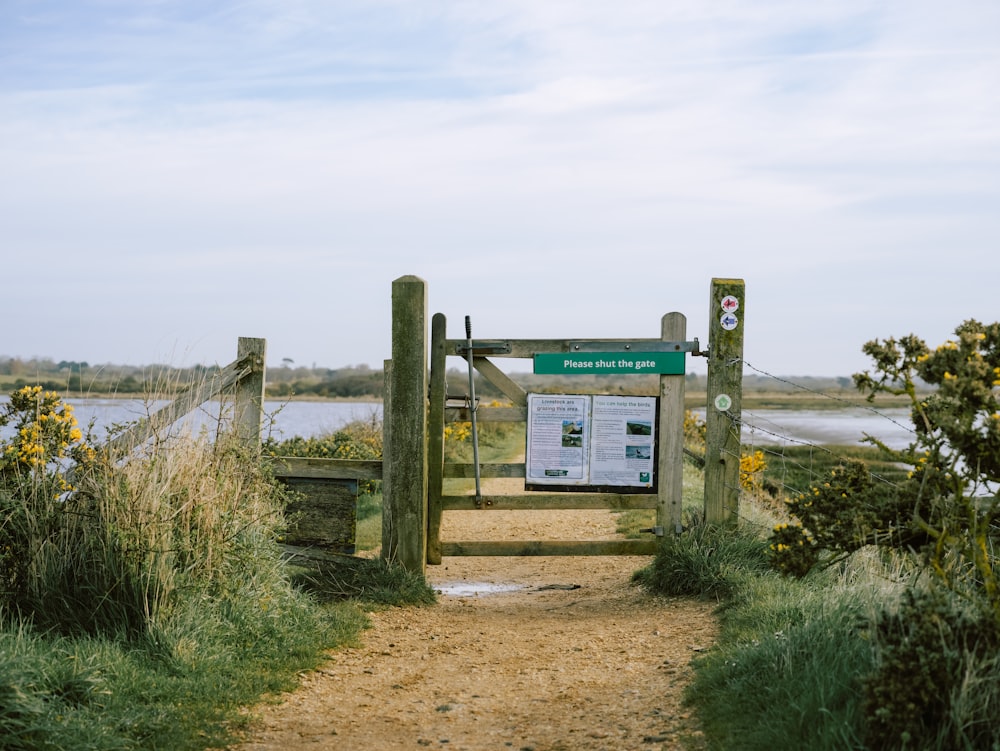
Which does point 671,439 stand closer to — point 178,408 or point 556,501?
point 556,501

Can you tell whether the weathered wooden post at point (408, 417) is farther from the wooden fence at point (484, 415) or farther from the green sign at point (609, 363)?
the green sign at point (609, 363)

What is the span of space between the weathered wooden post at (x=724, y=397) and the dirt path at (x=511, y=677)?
131cm

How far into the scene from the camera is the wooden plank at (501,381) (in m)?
9.55

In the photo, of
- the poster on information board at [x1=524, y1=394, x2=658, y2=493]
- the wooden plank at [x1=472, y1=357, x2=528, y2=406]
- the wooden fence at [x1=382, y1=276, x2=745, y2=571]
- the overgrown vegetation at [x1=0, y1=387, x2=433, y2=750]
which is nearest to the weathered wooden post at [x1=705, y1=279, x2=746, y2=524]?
the wooden fence at [x1=382, y1=276, x2=745, y2=571]

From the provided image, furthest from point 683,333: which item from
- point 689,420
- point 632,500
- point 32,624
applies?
point 689,420

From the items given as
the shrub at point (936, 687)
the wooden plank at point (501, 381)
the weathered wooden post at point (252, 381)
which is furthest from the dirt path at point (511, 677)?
the weathered wooden post at point (252, 381)

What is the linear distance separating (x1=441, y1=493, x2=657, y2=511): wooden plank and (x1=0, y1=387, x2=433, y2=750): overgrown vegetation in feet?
7.07

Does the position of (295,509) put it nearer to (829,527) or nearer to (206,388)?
(206,388)

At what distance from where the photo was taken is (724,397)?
9.80 meters

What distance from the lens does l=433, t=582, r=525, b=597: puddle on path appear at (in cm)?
1016

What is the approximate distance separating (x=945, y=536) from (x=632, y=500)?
5.11 metres

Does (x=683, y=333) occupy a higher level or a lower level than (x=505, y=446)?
higher

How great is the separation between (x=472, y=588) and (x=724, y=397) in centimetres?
331

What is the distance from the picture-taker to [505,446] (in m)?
26.3
